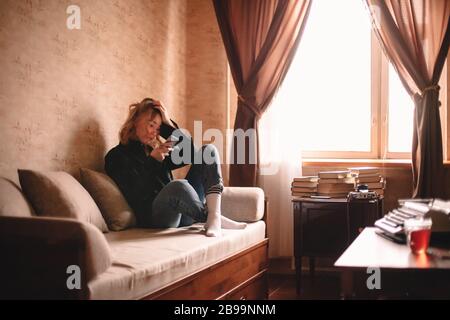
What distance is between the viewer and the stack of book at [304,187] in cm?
376

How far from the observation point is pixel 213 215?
291 centimetres

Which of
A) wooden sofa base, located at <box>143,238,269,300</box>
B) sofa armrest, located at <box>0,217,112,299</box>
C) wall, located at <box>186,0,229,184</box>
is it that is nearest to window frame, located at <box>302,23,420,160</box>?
wall, located at <box>186,0,229,184</box>

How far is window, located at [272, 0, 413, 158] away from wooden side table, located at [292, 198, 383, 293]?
0.66 meters

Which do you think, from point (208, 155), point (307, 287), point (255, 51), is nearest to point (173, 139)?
point (208, 155)

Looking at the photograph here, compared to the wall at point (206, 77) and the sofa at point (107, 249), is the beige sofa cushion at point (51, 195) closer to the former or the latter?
the sofa at point (107, 249)

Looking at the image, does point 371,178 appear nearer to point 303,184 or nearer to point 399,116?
point 303,184

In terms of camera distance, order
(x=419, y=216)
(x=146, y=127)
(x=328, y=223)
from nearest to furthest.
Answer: (x=419, y=216)
(x=146, y=127)
(x=328, y=223)

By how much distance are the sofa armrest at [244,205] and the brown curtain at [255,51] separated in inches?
27.2

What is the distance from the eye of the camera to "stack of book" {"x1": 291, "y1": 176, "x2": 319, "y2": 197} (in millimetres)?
3764

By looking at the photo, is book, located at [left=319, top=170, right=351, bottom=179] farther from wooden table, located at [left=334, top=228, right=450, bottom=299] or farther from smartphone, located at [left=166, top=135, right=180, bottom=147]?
wooden table, located at [left=334, top=228, right=450, bottom=299]

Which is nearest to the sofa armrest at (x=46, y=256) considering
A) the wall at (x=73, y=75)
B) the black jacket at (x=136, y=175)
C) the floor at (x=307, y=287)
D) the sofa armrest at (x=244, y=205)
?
the wall at (x=73, y=75)

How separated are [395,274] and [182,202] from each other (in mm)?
1350

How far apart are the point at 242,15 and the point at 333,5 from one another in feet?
2.32
